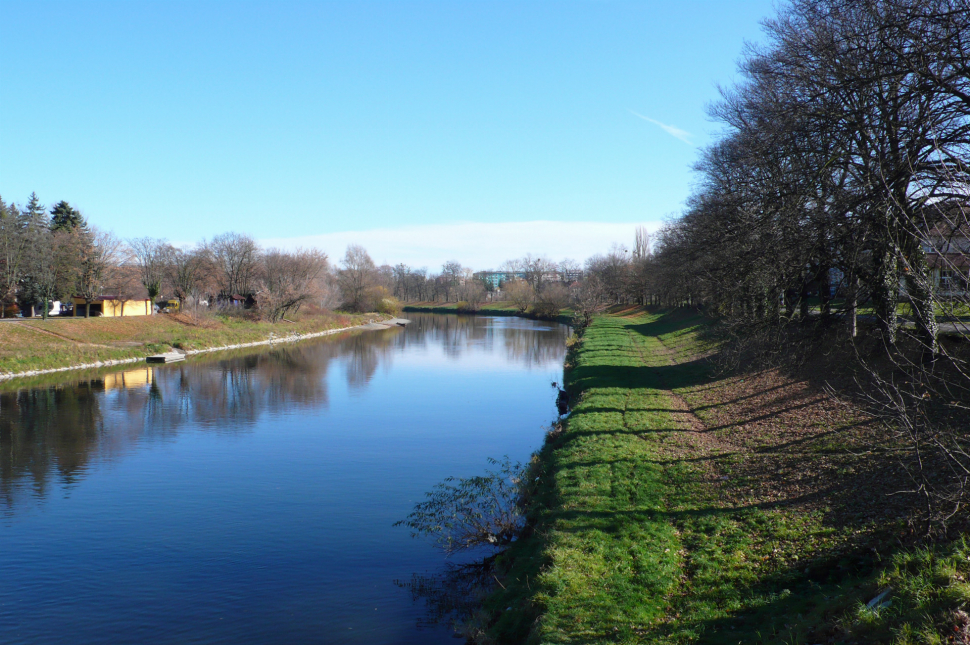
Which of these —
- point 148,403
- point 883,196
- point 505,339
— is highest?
point 883,196

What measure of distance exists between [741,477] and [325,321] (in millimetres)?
63200

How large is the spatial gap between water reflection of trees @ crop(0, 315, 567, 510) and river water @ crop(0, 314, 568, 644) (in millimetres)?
119

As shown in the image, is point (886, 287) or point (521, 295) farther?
point (521, 295)

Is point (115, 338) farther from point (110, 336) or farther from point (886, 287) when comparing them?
point (886, 287)

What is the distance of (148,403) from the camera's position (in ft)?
88.2

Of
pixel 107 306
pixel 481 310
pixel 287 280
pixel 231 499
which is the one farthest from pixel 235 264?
pixel 231 499

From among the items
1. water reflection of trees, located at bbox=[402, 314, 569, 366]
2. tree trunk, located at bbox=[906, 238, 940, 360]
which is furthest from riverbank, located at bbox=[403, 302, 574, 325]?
tree trunk, located at bbox=[906, 238, 940, 360]

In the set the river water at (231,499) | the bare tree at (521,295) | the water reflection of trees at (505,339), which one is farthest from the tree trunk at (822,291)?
the bare tree at (521,295)

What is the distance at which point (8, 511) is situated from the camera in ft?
47.1

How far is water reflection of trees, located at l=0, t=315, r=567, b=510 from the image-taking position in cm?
1820

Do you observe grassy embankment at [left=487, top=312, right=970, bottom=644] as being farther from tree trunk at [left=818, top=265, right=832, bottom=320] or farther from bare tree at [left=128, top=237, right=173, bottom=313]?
bare tree at [left=128, top=237, right=173, bottom=313]

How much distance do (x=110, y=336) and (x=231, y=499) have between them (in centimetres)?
3538

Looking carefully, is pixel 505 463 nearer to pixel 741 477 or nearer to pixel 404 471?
pixel 404 471

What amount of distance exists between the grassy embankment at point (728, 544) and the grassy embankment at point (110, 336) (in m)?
32.2
